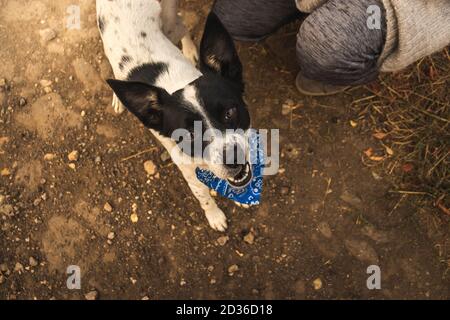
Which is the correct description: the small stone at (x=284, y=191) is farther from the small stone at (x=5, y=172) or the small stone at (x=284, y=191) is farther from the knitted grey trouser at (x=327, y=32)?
the small stone at (x=5, y=172)

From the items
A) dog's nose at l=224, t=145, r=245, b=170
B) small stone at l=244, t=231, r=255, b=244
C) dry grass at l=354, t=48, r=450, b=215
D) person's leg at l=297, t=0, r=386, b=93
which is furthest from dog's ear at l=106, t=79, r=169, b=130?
dry grass at l=354, t=48, r=450, b=215

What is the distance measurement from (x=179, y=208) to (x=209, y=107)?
1105 millimetres

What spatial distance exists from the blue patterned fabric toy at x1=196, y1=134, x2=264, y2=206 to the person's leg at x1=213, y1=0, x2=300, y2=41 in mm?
666

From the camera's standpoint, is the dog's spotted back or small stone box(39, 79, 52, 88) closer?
the dog's spotted back

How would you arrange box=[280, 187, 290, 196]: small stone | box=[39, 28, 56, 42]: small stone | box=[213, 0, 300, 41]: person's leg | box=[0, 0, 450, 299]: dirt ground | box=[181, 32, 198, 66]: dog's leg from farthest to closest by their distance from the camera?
box=[39, 28, 56, 42]: small stone
box=[181, 32, 198, 66]: dog's leg
box=[280, 187, 290, 196]: small stone
box=[0, 0, 450, 299]: dirt ground
box=[213, 0, 300, 41]: person's leg

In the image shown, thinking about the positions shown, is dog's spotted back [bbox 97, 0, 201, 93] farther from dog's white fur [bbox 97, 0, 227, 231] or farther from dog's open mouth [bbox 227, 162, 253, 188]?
dog's open mouth [bbox 227, 162, 253, 188]

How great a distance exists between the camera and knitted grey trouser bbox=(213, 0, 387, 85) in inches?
86.9

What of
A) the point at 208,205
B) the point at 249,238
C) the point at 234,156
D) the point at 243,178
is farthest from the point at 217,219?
the point at 234,156

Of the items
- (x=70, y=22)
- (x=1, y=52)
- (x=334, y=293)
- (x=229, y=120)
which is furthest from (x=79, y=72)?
(x=334, y=293)

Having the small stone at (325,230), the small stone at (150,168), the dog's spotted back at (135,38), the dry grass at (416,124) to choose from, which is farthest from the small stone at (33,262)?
the dry grass at (416,124)

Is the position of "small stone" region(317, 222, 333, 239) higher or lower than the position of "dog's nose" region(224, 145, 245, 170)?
lower

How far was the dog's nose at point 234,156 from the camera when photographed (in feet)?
6.91

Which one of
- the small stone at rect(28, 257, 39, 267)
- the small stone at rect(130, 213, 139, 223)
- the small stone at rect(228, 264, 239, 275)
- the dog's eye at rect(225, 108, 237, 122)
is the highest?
the dog's eye at rect(225, 108, 237, 122)

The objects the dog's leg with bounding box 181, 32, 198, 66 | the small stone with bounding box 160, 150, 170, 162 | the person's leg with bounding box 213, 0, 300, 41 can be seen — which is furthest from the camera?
the dog's leg with bounding box 181, 32, 198, 66
